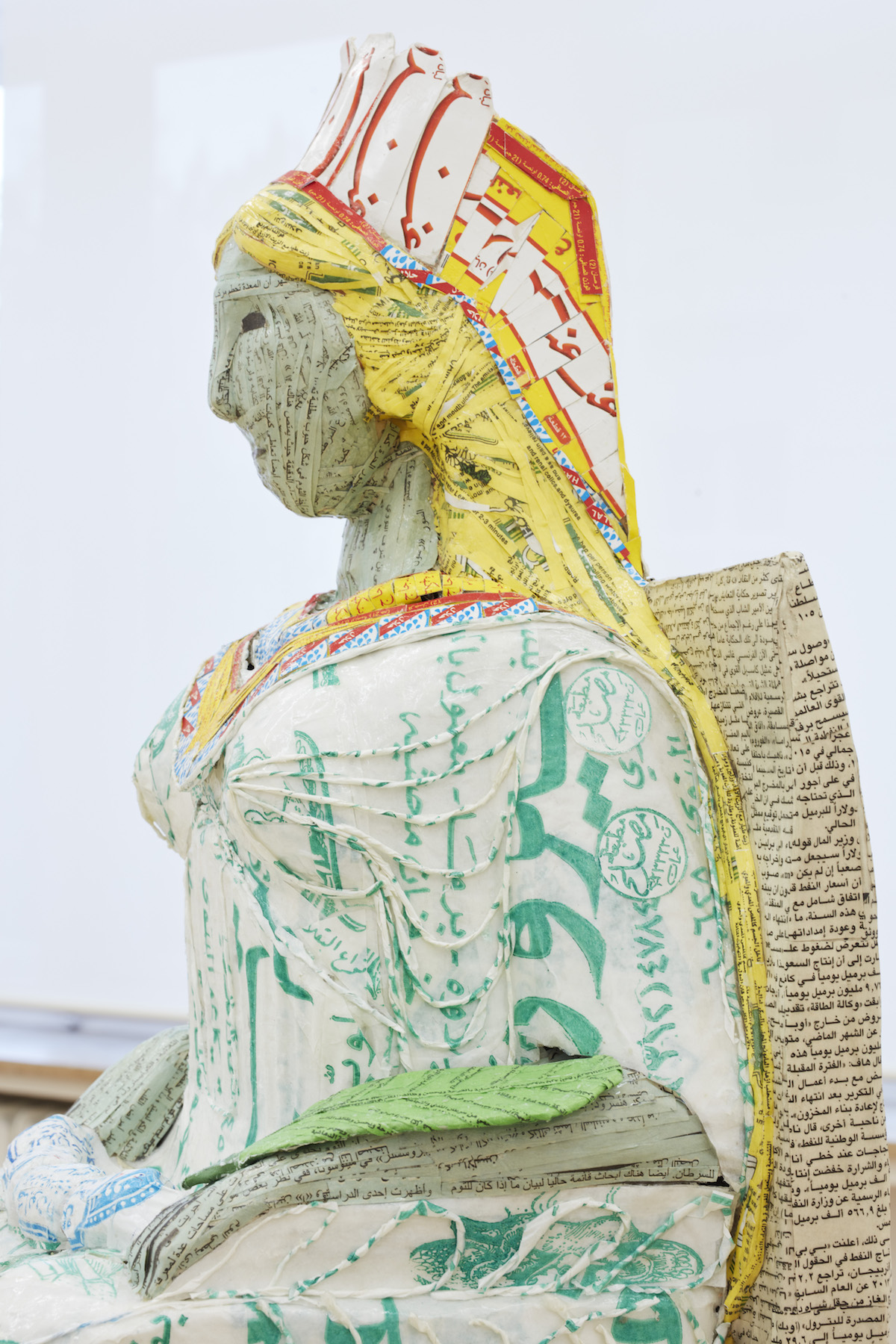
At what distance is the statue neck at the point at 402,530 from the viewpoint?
1255 millimetres

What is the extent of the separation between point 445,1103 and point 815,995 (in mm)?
287

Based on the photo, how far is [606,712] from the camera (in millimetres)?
1059

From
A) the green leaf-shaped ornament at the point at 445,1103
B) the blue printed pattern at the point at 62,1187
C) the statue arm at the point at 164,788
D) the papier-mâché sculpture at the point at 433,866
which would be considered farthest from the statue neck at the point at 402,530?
the blue printed pattern at the point at 62,1187

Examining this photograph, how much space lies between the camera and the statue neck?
125cm

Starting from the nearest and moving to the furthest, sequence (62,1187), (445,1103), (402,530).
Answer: (445,1103), (62,1187), (402,530)

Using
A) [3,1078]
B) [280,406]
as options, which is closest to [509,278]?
[280,406]

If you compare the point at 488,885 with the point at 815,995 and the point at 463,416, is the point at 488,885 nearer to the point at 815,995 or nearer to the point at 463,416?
the point at 815,995

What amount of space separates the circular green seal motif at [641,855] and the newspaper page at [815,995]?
73 mm

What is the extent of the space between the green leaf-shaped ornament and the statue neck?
46cm

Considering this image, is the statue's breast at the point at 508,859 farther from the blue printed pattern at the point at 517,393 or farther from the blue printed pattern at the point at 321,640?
the blue printed pattern at the point at 517,393

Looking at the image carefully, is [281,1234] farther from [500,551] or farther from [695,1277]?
[500,551]

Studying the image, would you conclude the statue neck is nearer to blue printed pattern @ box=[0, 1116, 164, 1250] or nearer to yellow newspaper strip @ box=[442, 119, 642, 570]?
yellow newspaper strip @ box=[442, 119, 642, 570]

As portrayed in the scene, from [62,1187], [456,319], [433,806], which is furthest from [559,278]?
[62,1187]

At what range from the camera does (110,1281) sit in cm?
98
